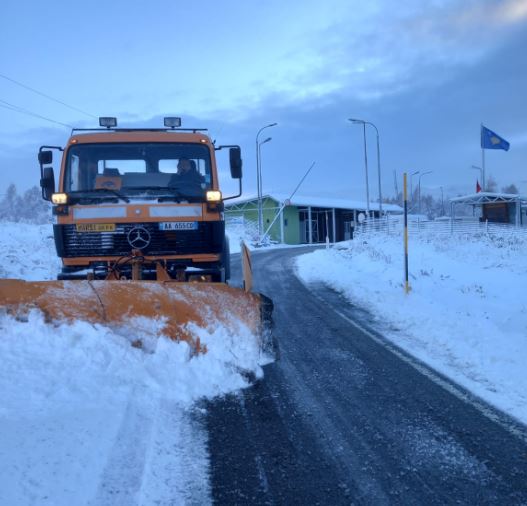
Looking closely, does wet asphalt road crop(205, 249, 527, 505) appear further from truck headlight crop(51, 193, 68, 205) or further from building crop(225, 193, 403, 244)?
building crop(225, 193, 403, 244)

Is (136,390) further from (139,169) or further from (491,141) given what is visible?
(491,141)

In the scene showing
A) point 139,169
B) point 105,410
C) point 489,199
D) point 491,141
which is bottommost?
point 105,410

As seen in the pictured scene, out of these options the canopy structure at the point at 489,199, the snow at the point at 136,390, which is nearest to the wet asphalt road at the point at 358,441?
the snow at the point at 136,390

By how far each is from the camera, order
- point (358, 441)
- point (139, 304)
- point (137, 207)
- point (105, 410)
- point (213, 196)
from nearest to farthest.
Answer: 1. point (358, 441)
2. point (105, 410)
3. point (139, 304)
4. point (137, 207)
5. point (213, 196)

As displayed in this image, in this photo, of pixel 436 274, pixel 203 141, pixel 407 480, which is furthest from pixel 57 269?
pixel 407 480

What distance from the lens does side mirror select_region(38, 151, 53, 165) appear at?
6823mm

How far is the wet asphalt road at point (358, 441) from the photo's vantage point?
3115 millimetres

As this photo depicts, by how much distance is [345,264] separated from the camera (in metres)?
17.9

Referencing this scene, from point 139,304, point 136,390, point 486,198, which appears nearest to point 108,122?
point 139,304

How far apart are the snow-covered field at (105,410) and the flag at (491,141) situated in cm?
3284

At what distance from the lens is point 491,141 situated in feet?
110

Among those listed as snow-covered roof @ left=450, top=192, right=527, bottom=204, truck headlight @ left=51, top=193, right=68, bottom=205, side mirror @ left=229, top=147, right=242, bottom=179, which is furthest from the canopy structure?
truck headlight @ left=51, top=193, right=68, bottom=205

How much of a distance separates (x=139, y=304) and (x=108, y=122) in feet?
11.6

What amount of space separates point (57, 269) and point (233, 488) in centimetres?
1257
